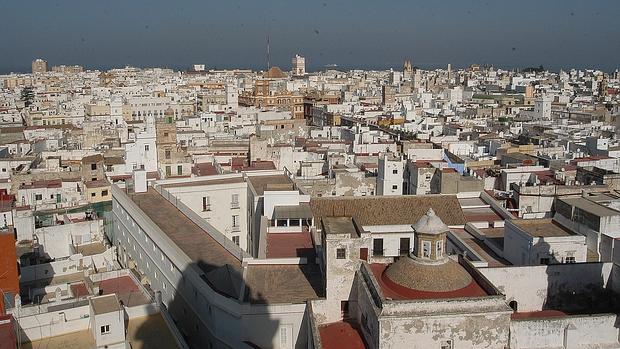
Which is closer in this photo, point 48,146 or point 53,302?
point 53,302

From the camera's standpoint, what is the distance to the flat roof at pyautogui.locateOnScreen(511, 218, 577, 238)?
20.4 m

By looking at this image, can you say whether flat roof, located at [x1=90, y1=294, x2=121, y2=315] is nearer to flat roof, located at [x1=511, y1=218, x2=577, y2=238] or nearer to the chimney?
flat roof, located at [x1=511, y1=218, x2=577, y2=238]

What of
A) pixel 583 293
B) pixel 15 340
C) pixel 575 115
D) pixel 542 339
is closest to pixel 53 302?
pixel 15 340

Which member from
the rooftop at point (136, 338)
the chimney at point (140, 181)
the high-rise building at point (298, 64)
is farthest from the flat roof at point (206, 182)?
the high-rise building at point (298, 64)

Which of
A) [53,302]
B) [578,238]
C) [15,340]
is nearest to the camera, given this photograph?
[15,340]

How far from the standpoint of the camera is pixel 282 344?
17969mm

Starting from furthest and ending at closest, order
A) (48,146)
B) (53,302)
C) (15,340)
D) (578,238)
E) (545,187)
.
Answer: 1. (48,146)
2. (545,187)
3. (578,238)
4. (53,302)
5. (15,340)

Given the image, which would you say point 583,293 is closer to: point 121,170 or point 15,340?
point 15,340

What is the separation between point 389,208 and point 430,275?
1025 cm

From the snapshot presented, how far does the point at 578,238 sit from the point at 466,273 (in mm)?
5916

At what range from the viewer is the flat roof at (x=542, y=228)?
802 inches

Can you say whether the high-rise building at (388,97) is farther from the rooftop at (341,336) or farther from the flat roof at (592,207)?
the rooftop at (341,336)

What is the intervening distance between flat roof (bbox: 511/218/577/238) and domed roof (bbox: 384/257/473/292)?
5396 millimetres

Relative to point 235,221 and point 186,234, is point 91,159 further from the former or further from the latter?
point 186,234
